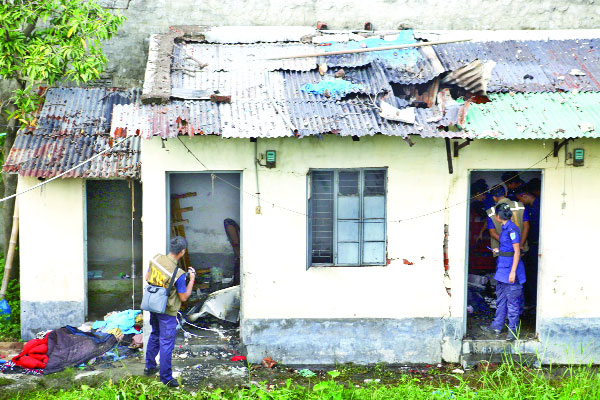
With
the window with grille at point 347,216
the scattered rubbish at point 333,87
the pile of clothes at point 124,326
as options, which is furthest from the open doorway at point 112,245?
the scattered rubbish at point 333,87

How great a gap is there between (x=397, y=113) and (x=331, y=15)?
3.69 metres

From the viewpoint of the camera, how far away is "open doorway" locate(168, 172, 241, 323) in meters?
11.4

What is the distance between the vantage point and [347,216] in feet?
30.0

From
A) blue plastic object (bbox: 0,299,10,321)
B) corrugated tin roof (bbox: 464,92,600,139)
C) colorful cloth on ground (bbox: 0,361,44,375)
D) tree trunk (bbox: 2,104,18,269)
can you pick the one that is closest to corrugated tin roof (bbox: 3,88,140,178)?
tree trunk (bbox: 2,104,18,269)

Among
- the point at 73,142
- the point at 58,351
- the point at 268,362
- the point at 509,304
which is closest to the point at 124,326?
the point at 58,351

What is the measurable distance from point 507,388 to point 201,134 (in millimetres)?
4340

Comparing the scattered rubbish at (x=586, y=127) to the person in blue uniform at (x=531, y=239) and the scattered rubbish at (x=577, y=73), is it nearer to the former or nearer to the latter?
the scattered rubbish at (x=577, y=73)

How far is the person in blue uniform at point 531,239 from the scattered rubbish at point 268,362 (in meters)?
3.92

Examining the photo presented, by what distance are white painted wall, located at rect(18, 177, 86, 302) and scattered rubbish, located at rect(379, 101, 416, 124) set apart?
449cm

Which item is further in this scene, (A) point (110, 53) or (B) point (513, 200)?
(A) point (110, 53)

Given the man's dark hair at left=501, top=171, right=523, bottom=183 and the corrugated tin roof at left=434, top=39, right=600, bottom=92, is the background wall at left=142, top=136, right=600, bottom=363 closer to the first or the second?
the corrugated tin roof at left=434, top=39, right=600, bottom=92

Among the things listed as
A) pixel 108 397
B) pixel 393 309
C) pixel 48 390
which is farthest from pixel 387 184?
pixel 48 390

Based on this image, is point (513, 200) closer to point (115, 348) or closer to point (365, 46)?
point (365, 46)

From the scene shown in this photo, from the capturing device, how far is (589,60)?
9734mm
